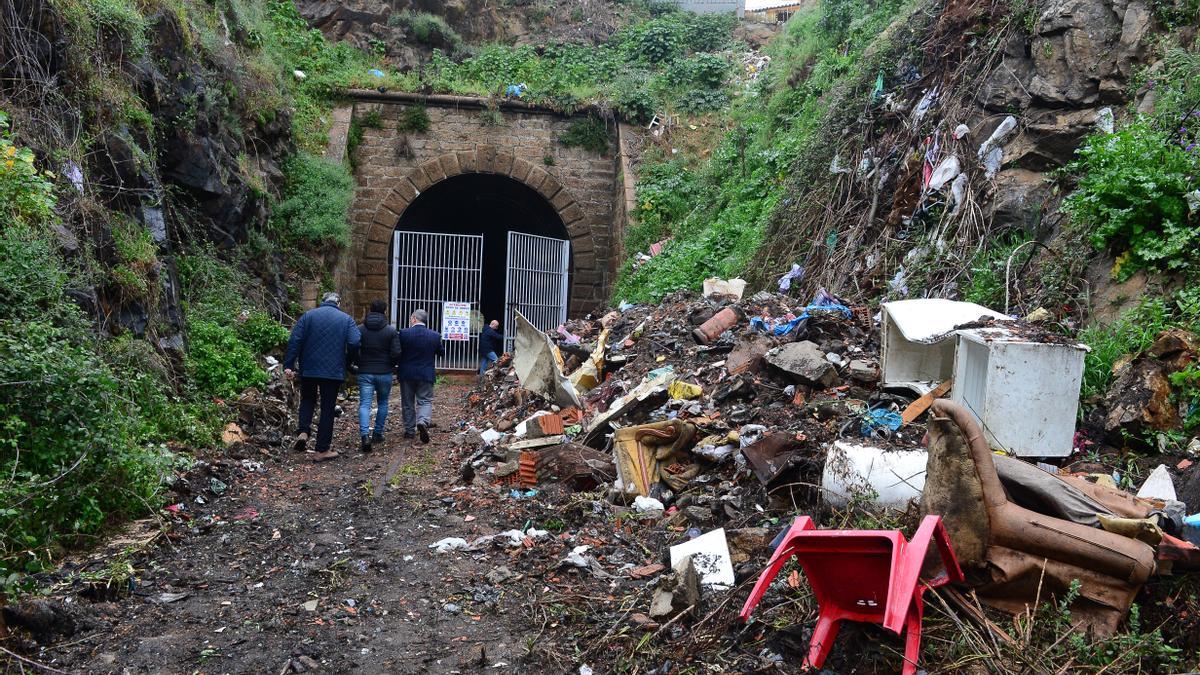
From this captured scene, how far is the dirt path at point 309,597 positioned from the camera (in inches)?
134

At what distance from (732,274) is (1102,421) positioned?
6.23 m

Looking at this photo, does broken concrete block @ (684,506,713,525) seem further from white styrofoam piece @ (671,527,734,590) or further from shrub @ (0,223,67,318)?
shrub @ (0,223,67,318)

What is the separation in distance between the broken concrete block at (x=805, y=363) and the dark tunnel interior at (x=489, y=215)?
10.2m

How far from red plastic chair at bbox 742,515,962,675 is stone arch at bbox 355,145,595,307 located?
12616 millimetres

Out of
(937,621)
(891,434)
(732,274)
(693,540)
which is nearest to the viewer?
(937,621)

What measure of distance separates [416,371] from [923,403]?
483 centimetres

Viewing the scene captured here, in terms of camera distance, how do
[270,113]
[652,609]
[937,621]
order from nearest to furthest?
[937,621] → [652,609] → [270,113]

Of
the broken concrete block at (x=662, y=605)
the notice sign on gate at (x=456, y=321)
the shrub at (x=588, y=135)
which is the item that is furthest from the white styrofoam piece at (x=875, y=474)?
the shrub at (x=588, y=135)

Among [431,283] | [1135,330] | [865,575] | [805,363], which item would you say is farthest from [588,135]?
[865,575]

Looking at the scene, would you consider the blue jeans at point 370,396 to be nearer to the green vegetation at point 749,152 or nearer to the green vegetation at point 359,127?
the green vegetation at point 749,152

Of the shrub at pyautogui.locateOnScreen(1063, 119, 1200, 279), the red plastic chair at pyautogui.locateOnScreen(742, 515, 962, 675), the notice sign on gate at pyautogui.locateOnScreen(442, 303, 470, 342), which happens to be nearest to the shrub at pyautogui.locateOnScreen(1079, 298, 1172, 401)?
the shrub at pyautogui.locateOnScreen(1063, 119, 1200, 279)

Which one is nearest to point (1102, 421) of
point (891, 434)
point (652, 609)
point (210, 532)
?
point (891, 434)

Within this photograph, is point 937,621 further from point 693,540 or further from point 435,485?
point 435,485

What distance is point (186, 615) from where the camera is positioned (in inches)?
149
